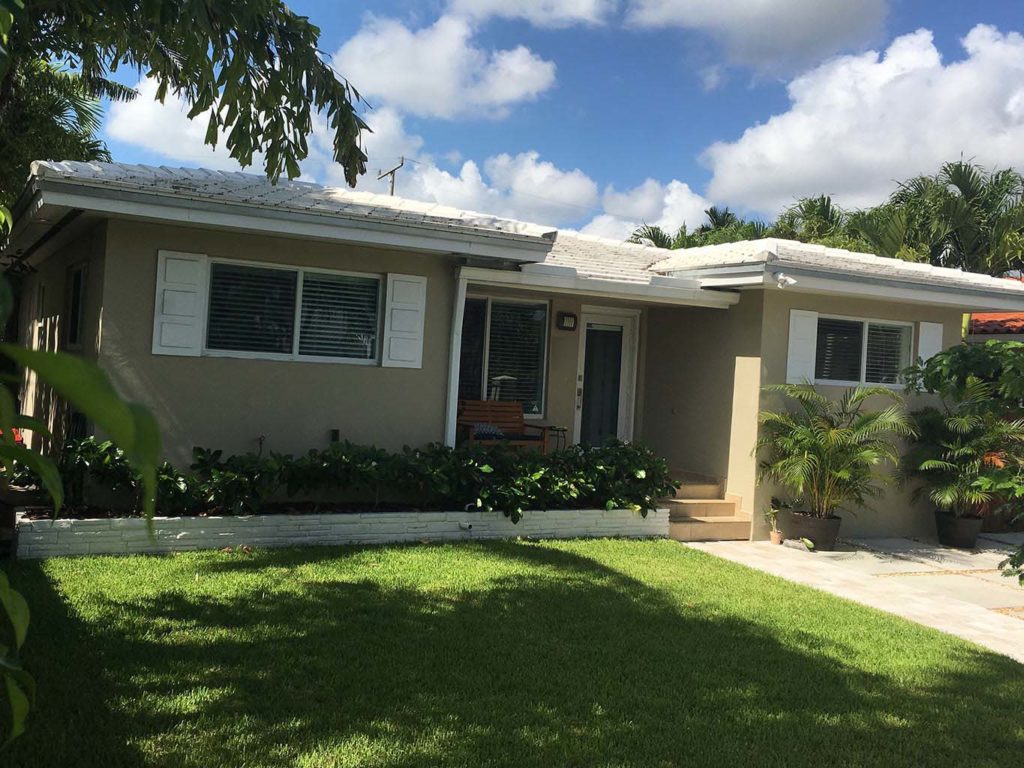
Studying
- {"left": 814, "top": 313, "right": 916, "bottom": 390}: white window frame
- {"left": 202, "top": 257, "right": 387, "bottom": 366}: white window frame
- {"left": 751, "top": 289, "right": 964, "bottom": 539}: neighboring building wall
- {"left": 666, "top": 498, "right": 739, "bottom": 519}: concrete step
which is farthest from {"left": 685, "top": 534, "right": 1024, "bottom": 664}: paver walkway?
{"left": 202, "top": 257, "right": 387, "bottom": 366}: white window frame

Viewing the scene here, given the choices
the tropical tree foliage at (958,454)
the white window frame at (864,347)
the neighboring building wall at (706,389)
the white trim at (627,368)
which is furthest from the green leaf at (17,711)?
the white trim at (627,368)

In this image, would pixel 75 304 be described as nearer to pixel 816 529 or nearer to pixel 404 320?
pixel 404 320

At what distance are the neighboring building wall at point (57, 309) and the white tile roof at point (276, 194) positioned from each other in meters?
0.80

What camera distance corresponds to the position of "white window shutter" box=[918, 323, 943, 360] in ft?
38.2

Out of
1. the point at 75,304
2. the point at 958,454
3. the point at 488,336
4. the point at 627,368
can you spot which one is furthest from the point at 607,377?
the point at 75,304

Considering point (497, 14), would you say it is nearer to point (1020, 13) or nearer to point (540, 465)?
point (1020, 13)

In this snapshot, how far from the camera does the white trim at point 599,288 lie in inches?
386

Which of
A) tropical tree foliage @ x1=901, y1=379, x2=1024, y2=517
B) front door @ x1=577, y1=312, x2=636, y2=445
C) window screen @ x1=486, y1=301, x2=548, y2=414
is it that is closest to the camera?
tropical tree foliage @ x1=901, y1=379, x2=1024, y2=517

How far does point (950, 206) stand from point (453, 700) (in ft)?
63.9

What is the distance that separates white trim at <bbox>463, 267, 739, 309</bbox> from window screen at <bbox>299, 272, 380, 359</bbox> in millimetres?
1144

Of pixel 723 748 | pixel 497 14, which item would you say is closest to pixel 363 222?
pixel 723 748

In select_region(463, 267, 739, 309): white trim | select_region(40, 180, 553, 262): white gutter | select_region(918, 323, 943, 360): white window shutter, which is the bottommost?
select_region(918, 323, 943, 360): white window shutter

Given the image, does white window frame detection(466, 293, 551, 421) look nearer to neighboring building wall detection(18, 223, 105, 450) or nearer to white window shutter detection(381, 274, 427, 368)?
white window shutter detection(381, 274, 427, 368)

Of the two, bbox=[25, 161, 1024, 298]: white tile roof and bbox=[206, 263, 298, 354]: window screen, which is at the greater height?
bbox=[25, 161, 1024, 298]: white tile roof
